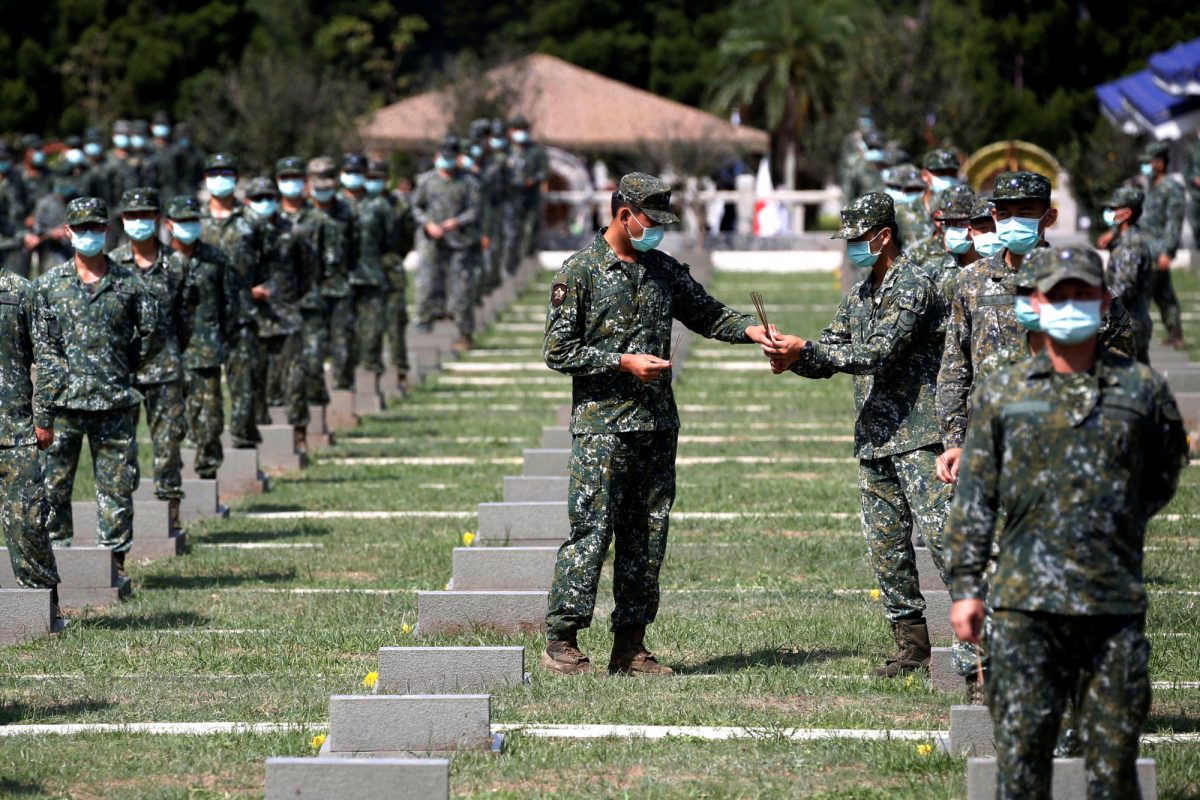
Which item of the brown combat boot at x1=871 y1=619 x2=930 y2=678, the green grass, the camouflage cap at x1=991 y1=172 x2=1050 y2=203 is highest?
the camouflage cap at x1=991 y1=172 x2=1050 y2=203

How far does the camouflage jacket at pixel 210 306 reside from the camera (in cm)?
1602

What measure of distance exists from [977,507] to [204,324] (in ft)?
32.5

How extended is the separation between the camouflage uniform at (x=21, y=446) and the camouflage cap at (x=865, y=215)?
15.6 feet

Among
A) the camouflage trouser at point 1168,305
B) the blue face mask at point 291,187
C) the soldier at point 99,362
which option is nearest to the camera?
the soldier at point 99,362

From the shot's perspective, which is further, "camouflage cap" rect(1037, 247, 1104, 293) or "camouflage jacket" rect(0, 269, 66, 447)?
"camouflage jacket" rect(0, 269, 66, 447)

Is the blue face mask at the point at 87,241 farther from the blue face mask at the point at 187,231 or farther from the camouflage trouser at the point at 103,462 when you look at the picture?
the blue face mask at the point at 187,231

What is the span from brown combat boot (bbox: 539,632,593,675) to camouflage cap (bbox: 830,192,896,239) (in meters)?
2.34

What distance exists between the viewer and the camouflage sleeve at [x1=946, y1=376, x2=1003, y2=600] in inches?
285

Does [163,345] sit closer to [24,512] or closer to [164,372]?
[164,372]

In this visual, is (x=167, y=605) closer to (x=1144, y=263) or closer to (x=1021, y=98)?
(x=1144, y=263)

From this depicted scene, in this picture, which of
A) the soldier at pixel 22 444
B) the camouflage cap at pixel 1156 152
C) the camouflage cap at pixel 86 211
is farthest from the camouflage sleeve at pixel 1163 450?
the camouflage cap at pixel 1156 152

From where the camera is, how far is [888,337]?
10.1 meters

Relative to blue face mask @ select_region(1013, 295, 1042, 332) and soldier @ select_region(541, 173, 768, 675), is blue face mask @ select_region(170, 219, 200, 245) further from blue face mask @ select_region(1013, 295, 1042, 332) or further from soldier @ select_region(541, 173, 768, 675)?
blue face mask @ select_region(1013, 295, 1042, 332)

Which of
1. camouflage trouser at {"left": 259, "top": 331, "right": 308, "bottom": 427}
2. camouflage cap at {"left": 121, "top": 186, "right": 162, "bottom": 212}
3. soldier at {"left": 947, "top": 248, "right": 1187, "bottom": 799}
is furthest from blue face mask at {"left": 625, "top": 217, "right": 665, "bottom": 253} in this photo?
camouflage trouser at {"left": 259, "top": 331, "right": 308, "bottom": 427}
